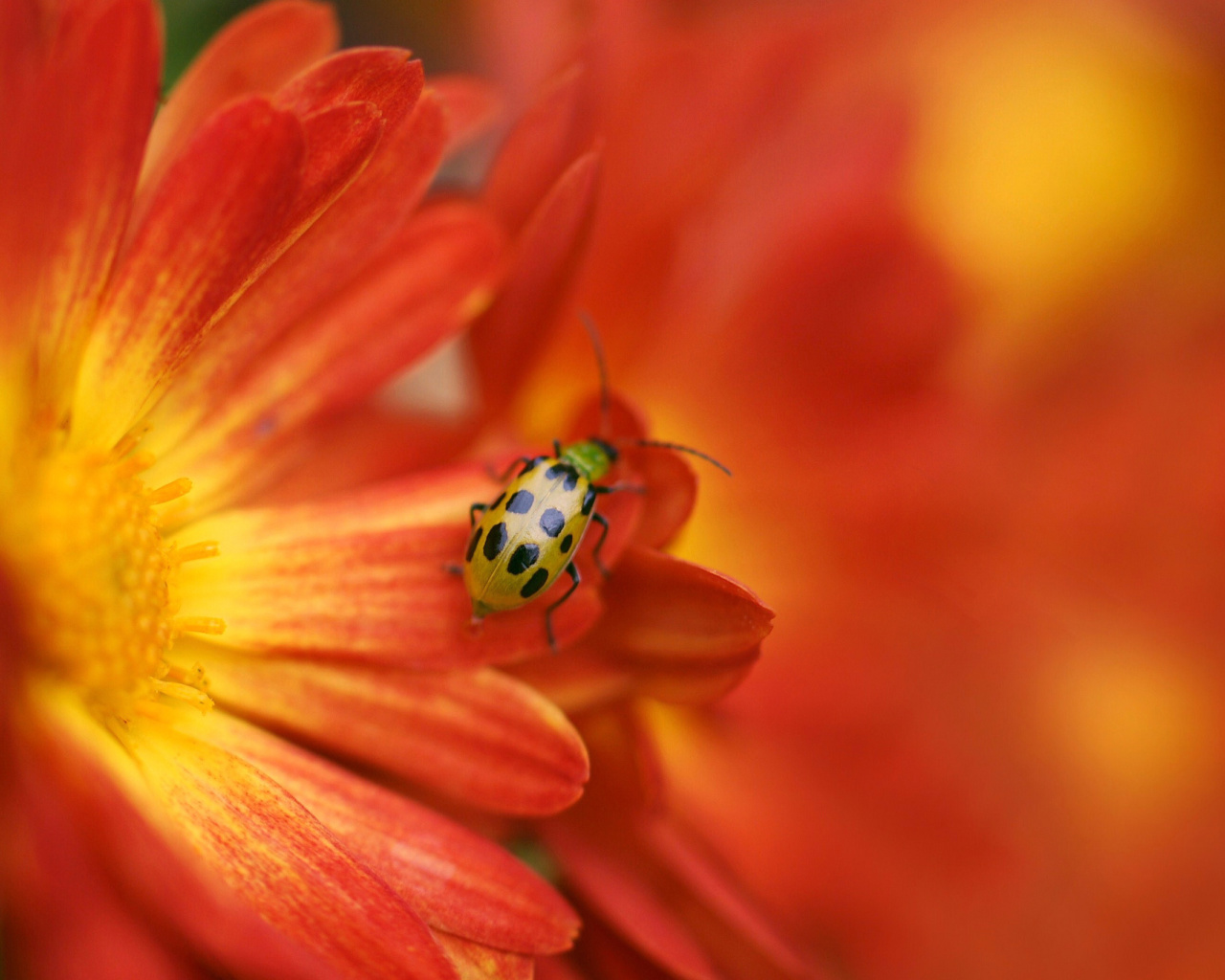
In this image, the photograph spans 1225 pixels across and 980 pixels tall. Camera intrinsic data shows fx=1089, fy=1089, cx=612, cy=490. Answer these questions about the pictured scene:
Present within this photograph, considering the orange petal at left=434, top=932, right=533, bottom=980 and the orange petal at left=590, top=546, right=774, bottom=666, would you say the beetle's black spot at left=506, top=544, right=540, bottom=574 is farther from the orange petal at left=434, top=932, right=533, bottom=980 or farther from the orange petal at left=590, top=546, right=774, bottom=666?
the orange petal at left=434, top=932, right=533, bottom=980

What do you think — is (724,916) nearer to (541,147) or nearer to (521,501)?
(521,501)

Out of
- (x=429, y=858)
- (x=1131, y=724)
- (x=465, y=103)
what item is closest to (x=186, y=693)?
(x=429, y=858)

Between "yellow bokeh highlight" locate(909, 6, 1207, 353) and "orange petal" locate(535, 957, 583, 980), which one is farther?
"yellow bokeh highlight" locate(909, 6, 1207, 353)

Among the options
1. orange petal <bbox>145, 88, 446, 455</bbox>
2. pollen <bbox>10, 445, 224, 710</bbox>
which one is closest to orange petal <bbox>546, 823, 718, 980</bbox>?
pollen <bbox>10, 445, 224, 710</bbox>

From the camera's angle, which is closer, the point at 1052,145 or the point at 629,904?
the point at 629,904

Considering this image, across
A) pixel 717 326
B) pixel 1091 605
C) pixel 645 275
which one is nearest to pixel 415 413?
pixel 645 275

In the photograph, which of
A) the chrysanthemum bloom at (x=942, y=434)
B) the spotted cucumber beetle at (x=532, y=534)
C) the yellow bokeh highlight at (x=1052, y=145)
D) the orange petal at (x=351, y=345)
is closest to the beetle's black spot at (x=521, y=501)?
the spotted cucumber beetle at (x=532, y=534)
